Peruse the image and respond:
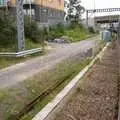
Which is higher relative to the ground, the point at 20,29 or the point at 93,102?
the point at 20,29

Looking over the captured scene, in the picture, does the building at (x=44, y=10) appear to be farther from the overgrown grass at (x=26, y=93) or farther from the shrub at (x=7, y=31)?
the overgrown grass at (x=26, y=93)

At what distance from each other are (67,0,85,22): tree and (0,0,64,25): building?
20366 mm

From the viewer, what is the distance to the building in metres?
55.0

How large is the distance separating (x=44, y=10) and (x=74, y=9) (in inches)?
1594

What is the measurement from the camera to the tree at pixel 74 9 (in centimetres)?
10088

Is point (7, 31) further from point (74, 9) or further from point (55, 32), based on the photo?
point (74, 9)

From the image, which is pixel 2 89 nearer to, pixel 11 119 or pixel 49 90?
pixel 49 90

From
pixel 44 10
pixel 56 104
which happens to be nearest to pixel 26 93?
pixel 56 104

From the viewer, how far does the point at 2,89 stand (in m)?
11.9

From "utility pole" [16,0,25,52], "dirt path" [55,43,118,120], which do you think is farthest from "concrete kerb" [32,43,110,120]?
"utility pole" [16,0,25,52]

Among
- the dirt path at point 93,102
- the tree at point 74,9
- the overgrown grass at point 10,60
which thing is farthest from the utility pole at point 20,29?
the tree at point 74,9

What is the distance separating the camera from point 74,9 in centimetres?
10200

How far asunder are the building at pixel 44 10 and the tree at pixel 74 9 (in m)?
20.4

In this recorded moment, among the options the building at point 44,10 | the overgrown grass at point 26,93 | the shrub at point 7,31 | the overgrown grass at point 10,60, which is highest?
the building at point 44,10
